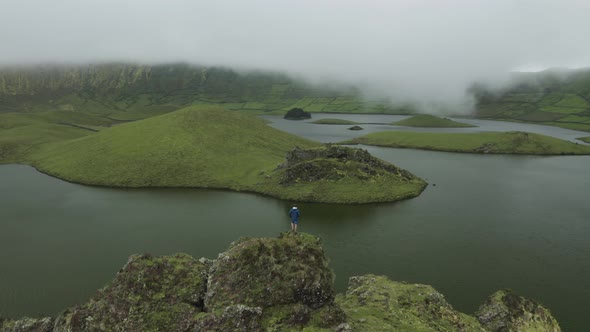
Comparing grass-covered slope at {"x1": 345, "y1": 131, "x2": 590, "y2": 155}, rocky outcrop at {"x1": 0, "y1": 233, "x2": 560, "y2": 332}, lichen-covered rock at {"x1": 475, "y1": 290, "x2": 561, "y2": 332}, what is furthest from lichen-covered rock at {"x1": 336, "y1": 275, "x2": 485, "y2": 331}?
grass-covered slope at {"x1": 345, "y1": 131, "x2": 590, "y2": 155}

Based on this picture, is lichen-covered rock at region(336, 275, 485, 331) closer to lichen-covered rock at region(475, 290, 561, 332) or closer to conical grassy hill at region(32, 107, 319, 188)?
lichen-covered rock at region(475, 290, 561, 332)

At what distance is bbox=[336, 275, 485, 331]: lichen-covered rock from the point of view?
83.1ft

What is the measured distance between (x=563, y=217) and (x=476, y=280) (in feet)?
127

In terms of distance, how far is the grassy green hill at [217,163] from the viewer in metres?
82.3

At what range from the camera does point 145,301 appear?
22.8 m

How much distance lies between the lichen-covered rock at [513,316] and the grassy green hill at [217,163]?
44.1 m

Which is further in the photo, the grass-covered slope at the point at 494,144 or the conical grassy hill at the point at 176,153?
the grass-covered slope at the point at 494,144

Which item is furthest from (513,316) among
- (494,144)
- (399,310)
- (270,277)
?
(494,144)

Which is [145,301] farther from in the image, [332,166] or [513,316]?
[332,166]

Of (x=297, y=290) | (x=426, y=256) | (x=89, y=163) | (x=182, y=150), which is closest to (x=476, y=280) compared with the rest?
(x=426, y=256)

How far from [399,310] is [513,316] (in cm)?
1092

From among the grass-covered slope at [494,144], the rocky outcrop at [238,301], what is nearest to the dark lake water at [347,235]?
the rocky outcrop at [238,301]

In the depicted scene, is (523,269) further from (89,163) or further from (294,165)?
(89,163)

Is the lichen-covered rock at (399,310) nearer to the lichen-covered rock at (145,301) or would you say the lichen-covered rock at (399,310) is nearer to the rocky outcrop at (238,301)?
the rocky outcrop at (238,301)
